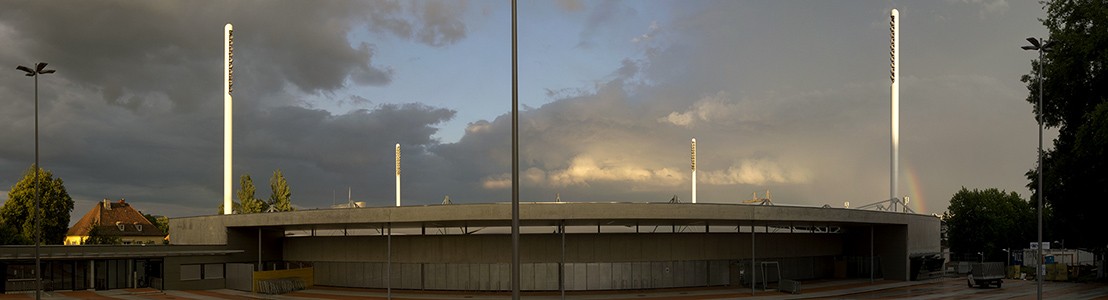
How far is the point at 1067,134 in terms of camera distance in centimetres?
5519

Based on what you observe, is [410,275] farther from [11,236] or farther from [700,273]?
[11,236]

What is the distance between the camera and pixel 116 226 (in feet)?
339

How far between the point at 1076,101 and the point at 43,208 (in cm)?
8205

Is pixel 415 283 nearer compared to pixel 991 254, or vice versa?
pixel 415 283

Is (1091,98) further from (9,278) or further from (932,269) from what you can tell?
(9,278)

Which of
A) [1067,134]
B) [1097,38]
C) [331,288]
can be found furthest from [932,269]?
[331,288]

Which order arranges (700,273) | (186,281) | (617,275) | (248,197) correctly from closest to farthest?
(617,275), (186,281), (700,273), (248,197)

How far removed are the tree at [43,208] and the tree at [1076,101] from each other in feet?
260

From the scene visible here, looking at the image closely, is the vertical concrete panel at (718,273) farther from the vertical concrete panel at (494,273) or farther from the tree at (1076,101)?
the tree at (1076,101)

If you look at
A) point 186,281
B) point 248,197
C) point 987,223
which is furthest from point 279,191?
point 987,223

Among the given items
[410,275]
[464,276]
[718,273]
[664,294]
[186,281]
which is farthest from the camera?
[718,273]

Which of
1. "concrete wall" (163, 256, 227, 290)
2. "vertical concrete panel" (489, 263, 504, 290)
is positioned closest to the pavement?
"concrete wall" (163, 256, 227, 290)

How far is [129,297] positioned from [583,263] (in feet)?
81.1

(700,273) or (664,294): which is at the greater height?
(700,273)
